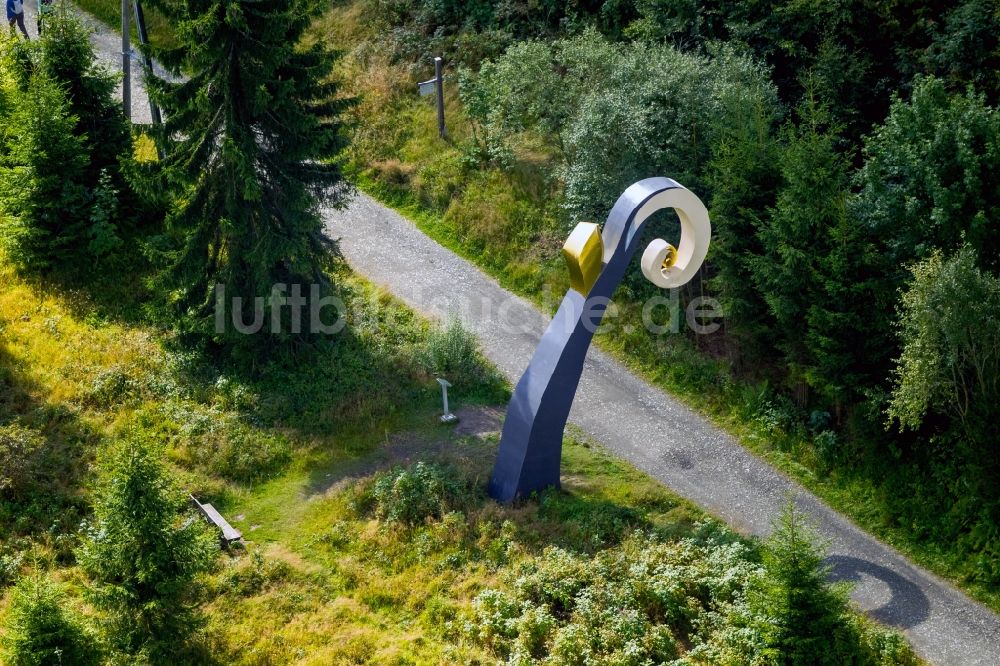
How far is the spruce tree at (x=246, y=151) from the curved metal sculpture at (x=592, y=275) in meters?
6.96

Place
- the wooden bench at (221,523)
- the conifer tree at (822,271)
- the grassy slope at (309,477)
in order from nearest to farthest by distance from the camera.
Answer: the grassy slope at (309,477) < the wooden bench at (221,523) < the conifer tree at (822,271)

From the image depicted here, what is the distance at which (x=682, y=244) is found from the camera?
20.0 m

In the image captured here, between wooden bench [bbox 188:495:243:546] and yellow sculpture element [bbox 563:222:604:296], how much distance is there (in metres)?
7.69

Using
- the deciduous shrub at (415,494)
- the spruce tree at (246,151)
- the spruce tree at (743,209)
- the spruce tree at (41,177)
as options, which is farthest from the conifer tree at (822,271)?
the spruce tree at (41,177)

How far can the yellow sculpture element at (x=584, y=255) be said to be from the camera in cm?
1938

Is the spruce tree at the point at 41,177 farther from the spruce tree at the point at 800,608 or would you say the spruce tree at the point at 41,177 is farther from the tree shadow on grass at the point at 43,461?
the spruce tree at the point at 800,608

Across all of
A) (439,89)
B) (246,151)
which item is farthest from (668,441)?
(439,89)

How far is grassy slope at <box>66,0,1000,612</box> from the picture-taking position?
22359 millimetres

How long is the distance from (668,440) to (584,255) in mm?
6331

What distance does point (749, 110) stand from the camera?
972 inches

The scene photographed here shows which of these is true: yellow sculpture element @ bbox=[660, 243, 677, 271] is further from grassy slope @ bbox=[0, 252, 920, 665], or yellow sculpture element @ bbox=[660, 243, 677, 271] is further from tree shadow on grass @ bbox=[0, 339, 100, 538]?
tree shadow on grass @ bbox=[0, 339, 100, 538]

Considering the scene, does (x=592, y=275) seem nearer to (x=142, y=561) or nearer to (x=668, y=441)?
(x=668, y=441)

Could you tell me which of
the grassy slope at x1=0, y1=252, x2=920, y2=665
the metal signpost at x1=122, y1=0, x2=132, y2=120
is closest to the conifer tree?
the grassy slope at x1=0, y1=252, x2=920, y2=665

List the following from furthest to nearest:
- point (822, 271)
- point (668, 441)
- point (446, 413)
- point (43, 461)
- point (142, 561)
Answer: point (446, 413) < point (668, 441) < point (822, 271) < point (43, 461) < point (142, 561)
